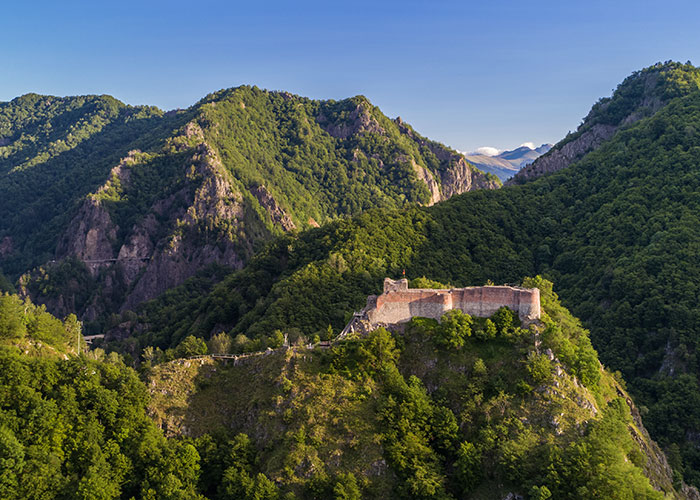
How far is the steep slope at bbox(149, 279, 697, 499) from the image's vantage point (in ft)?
159

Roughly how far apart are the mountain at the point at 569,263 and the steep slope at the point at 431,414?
1982cm

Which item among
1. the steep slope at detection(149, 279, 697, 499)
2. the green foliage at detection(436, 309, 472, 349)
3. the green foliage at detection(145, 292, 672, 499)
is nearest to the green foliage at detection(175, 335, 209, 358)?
the steep slope at detection(149, 279, 697, 499)

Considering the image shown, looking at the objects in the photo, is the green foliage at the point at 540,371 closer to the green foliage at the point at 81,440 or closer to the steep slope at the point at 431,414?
the steep slope at the point at 431,414

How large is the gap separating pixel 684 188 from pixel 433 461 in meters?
114

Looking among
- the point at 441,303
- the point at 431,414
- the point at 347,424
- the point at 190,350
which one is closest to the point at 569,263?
the point at 441,303

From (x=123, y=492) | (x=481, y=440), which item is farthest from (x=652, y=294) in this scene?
(x=123, y=492)

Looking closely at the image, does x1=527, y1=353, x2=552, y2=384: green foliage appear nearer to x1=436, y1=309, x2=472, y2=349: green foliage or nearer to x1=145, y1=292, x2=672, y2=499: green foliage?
x1=145, y1=292, x2=672, y2=499: green foliage

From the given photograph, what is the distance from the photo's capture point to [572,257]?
13650cm

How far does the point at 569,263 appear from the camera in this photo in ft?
448

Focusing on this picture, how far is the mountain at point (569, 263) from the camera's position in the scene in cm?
9644

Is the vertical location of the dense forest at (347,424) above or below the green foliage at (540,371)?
below

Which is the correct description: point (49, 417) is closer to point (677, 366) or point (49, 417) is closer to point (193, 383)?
point (193, 383)

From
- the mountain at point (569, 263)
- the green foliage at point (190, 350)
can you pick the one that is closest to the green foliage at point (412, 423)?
the green foliage at point (190, 350)

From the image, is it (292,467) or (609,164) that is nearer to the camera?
(292,467)
